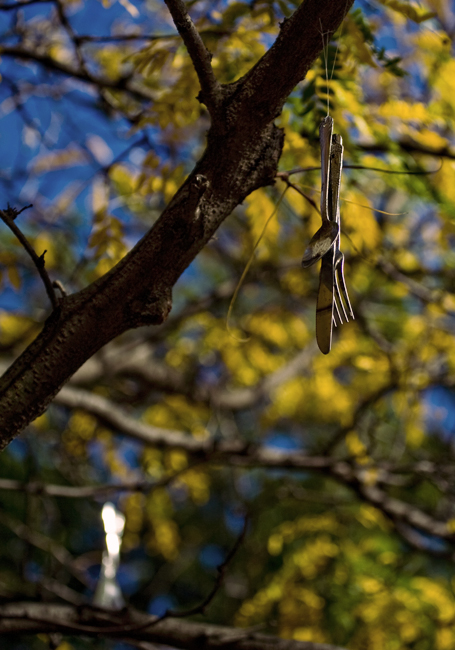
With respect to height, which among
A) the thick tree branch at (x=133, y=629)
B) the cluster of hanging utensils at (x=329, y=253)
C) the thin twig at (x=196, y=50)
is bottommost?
the thick tree branch at (x=133, y=629)

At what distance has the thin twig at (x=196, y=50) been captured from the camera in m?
1.03

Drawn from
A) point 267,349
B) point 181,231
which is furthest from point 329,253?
point 267,349

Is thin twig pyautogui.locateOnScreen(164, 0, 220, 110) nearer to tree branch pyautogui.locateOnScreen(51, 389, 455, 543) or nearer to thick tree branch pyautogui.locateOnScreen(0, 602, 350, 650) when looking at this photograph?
thick tree branch pyautogui.locateOnScreen(0, 602, 350, 650)

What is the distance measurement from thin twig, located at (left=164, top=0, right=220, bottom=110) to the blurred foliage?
230 mm

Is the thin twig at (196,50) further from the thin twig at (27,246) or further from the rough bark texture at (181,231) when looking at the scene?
the thin twig at (27,246)

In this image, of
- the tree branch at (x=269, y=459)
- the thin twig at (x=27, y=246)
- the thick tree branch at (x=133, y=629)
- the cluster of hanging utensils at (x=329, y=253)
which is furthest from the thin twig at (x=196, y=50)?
the tree branch at (x=269, y=459)

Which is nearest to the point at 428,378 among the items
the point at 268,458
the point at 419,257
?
the point at 268,458

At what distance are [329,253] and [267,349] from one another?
161 inches

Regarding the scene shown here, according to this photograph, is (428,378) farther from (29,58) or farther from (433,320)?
(29,58)

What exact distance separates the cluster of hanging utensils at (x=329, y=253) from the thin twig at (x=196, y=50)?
9.7 inches

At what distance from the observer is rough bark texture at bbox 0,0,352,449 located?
108 centimetres

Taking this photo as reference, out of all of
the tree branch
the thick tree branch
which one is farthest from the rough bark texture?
the tree branch

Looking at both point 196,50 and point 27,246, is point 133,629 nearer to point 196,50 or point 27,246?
point 27,246

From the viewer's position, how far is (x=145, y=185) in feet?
6.48
